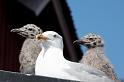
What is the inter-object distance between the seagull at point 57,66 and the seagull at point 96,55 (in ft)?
2.04

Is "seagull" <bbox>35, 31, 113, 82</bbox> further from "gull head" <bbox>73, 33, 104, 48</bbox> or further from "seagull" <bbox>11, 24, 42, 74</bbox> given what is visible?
"gull head" <bbox>73, 33, 104, 48</bbox>

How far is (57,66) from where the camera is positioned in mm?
5523

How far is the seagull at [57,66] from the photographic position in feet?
17.8

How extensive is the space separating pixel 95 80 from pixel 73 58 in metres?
6.59

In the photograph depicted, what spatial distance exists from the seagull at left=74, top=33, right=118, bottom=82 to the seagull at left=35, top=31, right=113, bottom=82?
2.04 ft

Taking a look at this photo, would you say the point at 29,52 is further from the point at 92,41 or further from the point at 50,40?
the point at 50,40

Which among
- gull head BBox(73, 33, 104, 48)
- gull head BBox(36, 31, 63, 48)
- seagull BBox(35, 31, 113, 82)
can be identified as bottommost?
seagull BBox(35, 31, 113, 82)

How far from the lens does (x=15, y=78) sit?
14.6 feet

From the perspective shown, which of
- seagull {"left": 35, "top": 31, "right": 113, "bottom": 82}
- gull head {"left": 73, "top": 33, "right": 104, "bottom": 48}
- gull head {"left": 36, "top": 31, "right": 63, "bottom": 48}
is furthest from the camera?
gull head {"left": 73, "top": 33, "right": 104, "bottom": 48}

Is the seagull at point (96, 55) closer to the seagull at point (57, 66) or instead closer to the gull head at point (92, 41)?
the gull head at point (92, 41)

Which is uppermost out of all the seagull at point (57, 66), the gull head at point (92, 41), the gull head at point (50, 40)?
the gull head at point (92, 41)

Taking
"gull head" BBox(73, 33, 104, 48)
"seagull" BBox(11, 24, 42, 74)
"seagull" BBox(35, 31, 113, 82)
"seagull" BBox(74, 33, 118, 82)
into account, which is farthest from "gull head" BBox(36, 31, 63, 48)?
"gull head" BBox(73, 33, 104, 48)

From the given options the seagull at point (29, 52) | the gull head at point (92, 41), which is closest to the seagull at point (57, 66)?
the seagull at point (29, 52)

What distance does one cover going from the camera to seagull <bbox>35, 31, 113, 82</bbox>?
5434 mm
